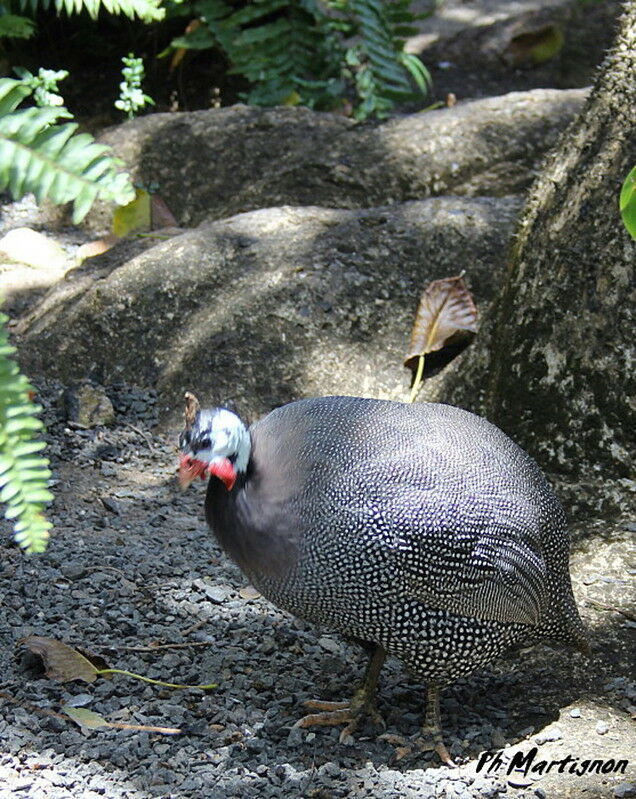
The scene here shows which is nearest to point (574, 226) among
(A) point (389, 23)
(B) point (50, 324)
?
(B) point (50, 324)

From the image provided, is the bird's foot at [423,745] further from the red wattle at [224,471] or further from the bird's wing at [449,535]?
the red wattle at [224,471]

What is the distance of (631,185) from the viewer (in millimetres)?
1974

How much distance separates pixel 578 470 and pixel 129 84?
15.3 ft

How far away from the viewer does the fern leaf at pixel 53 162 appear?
1.32 m

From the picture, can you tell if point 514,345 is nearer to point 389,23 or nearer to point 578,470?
point 578,470

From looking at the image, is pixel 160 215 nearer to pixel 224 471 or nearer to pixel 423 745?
pixel 224 471

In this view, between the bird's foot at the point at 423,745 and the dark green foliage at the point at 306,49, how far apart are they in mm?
5316

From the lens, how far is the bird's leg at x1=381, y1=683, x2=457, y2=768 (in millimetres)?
3184

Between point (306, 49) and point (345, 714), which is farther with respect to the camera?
point (306, 49)

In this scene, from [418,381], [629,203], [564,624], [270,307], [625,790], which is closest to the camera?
[629,203]

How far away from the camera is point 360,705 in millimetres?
3363

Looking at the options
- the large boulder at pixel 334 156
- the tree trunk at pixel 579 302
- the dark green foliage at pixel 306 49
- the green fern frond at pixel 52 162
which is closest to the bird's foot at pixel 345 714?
the tree trunk at pixel 579 302
